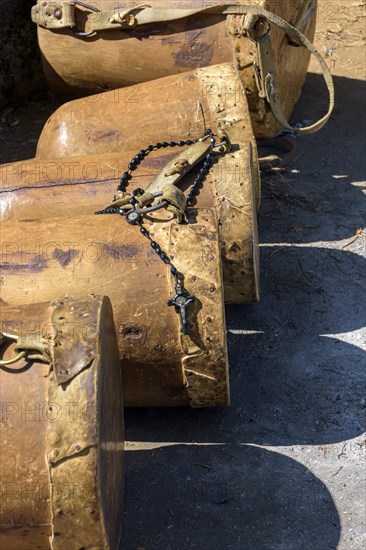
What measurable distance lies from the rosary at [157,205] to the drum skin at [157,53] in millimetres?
709

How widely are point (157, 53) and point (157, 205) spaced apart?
150 centimetres

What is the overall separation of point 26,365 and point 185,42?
2.34m

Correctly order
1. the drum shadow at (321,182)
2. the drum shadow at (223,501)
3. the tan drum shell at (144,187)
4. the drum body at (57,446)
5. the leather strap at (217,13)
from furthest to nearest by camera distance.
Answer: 1. the drum shadow at (321,182)
2. the leather strap at (217,13)
3. the tan drum shell at (144,187)
4. the drum shadow at (223,501)
5. the drum body at (57,446)

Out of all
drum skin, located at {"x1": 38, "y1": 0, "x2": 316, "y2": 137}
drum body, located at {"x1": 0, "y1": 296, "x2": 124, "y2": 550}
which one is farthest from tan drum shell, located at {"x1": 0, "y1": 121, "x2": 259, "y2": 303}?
drum body, located at {"x1": 0, "y1": 296, "x2": 124, "y2": 550}

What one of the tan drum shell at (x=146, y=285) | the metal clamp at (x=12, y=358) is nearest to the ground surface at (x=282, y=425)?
the tan drum shell at (x=146, y=285)

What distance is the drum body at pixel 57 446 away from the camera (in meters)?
2.30

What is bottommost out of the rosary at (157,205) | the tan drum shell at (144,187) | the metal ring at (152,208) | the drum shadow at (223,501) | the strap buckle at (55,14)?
the drum shadow at (223,501)

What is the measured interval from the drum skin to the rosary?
27.9 inches

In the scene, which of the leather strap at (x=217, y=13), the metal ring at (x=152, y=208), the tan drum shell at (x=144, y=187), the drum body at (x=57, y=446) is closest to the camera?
the drum body at (x=57, y=446)

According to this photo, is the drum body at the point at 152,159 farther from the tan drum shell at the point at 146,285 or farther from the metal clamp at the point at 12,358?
the metal clamp at the point at 12,358

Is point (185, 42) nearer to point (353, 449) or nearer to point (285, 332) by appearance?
point (285, 332)

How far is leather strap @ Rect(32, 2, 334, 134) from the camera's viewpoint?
13.3 ft

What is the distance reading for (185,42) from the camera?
423 cm

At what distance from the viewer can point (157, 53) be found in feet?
14.1
